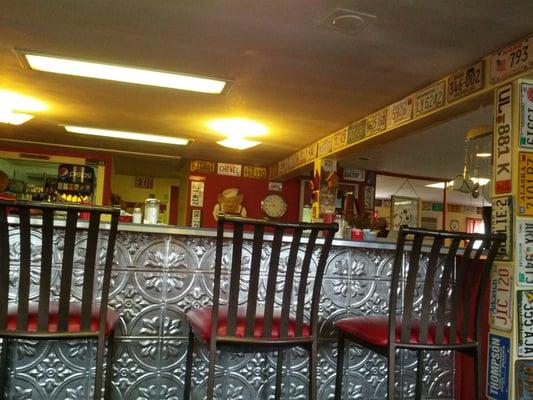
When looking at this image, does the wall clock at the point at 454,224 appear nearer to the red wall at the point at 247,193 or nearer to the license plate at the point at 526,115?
the red wall at the point at 247,193

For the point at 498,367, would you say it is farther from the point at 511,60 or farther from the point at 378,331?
the point at 511,60

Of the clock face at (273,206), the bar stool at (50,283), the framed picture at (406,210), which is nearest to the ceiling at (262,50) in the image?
the bar stool at (50,283)

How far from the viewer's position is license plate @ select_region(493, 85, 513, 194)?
2.61 m

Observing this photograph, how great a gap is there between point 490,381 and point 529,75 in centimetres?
172

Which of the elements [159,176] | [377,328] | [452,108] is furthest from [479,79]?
[159,176]

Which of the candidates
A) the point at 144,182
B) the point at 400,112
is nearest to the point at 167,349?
the point at 400,112

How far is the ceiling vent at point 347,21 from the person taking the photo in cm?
270

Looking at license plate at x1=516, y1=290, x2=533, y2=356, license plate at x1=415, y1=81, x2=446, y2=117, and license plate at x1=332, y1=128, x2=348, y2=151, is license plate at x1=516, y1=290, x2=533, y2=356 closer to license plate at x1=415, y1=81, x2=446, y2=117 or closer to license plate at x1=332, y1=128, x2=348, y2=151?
license plate at x1=415, y1=81, x2=446, y2=117

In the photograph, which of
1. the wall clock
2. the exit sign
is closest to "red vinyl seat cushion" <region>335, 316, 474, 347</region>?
the exit sign

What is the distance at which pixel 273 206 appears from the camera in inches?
335

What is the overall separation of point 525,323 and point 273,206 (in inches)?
244

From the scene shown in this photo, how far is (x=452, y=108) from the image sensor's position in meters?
3.53

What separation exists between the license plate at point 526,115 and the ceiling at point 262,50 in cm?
37

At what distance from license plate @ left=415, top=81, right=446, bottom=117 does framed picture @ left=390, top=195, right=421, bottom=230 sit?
5.46 metres
